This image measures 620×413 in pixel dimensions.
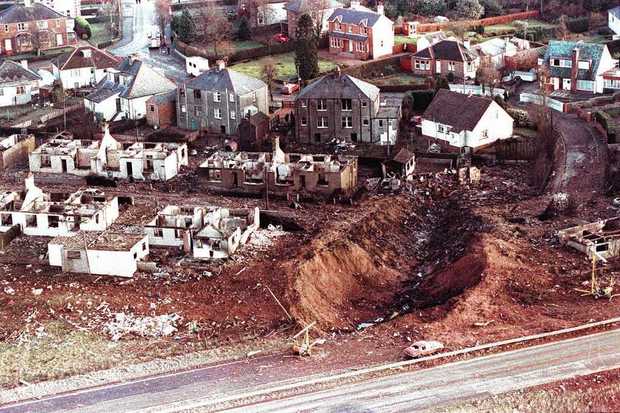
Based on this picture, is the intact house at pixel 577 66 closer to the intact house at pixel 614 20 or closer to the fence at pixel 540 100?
the fence at pixel 540 100

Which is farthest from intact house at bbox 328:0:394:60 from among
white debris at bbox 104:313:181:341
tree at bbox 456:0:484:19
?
white debris at bbox 104:313:181:341

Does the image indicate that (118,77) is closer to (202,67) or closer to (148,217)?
(202,67)

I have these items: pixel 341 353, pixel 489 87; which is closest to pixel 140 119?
pixel 489 87

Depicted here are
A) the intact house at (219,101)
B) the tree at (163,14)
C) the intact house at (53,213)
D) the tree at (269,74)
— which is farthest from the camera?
the tree at (163,14)

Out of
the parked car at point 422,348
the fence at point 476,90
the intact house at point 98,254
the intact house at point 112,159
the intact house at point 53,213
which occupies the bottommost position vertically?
the parked car at point 422,348

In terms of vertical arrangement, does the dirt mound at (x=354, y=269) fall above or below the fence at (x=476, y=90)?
below

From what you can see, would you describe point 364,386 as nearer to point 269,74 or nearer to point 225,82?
point 225,82

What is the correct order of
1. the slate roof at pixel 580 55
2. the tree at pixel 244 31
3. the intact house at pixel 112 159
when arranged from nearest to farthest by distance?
1. the intact house at pixel 112 159
2. the slate roof at pixel 580 55
3. the tree at pixel 244 31

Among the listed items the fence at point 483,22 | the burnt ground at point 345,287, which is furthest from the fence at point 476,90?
the burnt ground at point 345,287
